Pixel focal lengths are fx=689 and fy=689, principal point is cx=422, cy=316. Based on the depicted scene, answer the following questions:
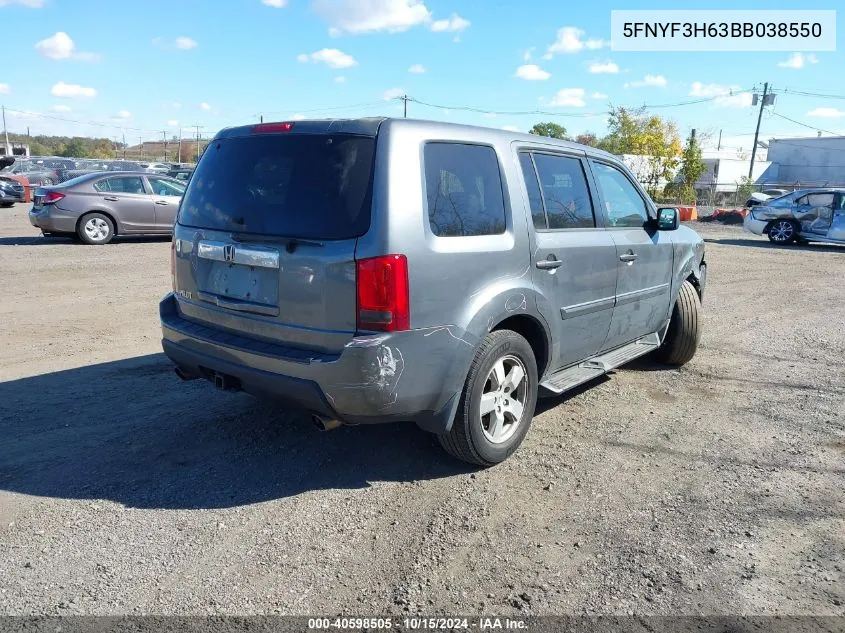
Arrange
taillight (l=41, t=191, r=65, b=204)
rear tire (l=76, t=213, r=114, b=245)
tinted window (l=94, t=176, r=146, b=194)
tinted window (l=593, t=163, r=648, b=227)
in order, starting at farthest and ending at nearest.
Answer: tinted window (l=94, t=176, r=146, b=194), rear tire (l=76, t=213, r=114, b=245), taillight (l=41, t=191, r=65, b=204), tinted window (l=593, t=163, r=648, b=227)

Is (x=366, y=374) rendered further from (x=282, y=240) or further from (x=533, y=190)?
(x=533, y=190)

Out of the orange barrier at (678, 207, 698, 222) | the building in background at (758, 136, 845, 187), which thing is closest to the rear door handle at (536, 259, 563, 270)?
the orange barrier at (678, 207, 698, 222)

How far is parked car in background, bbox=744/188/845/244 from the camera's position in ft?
57.9

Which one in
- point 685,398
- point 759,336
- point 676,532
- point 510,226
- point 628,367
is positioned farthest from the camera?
point 759,336

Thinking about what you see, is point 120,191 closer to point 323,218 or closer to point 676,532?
point 323,218

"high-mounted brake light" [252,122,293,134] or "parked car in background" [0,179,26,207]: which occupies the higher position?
"parked car in background" [0,179,26,207]

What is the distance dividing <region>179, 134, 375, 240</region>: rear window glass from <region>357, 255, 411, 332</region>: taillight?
0.21 m

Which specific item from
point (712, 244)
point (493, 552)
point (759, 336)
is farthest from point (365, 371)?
point (712, 244)

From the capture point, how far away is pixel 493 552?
326cm

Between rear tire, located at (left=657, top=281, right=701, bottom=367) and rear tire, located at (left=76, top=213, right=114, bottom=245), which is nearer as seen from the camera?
rear tire, located at (left=657, top=281, right=701, bottom=367)

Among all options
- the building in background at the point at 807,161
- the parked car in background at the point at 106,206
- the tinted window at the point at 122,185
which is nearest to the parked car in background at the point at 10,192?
the parked car in background at the point at 106,206

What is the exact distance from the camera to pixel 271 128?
3.89 m

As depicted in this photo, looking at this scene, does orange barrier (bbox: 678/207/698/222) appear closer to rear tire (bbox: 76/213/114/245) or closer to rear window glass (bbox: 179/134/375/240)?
rear tire (bbox: 76/213/114/245)

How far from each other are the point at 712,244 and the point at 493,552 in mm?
17406
